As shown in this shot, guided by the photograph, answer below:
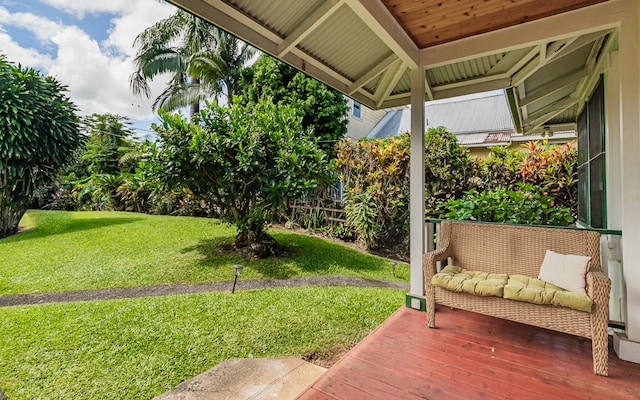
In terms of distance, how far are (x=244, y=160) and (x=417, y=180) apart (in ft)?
10.8

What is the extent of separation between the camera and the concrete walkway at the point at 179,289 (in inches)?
164

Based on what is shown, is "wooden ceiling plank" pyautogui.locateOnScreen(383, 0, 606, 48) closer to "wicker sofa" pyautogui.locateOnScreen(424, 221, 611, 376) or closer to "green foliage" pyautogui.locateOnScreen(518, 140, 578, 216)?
"wicker sofa" pyautogui.locateOnScreen(424, 221, 611, 376)

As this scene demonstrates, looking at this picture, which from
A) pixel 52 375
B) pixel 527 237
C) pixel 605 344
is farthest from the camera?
pixel 527 237

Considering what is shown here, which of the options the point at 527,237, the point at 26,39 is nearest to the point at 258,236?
the point at 527,237

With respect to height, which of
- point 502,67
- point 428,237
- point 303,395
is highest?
point 502,67

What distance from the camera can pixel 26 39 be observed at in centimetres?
998

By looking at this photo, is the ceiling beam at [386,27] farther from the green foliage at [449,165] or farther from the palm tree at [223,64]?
the palm tree at [223,64]

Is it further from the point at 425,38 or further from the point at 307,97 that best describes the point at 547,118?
the point at 307,97

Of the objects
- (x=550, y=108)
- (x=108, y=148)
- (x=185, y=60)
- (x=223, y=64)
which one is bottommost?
(x=550, y=108)

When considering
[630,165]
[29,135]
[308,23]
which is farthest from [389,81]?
[29,135]

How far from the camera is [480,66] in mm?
3615

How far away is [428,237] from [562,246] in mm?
1209

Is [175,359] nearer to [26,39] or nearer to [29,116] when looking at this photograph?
[29,116]

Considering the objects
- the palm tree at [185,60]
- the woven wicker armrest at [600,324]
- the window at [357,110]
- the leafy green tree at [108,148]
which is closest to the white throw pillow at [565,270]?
the woven wicker armrest at [600,324]
